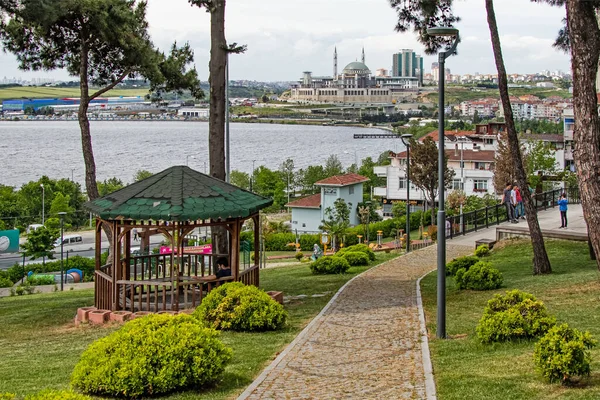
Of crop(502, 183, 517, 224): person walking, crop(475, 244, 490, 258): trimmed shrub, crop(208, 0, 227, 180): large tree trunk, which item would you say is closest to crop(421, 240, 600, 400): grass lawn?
crop(475, 244, 490, 258): trimmed shrub

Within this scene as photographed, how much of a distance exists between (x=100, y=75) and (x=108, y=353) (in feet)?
52.3

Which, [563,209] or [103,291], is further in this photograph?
[563,209]

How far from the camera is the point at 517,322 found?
10.1 meters

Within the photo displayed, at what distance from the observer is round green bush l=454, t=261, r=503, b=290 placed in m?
15.7

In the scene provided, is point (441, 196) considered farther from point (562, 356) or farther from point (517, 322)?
point (562, 356)

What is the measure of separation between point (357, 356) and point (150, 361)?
3112 mm

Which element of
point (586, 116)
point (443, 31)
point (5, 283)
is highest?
point (443, 31)

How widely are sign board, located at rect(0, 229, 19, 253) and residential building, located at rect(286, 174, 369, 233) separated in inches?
790

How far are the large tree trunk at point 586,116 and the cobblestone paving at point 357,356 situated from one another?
3.08m

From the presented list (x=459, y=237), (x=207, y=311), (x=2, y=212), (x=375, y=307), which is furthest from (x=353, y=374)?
(x=2, y=212)

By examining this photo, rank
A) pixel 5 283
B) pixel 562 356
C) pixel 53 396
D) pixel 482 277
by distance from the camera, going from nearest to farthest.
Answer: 1. pixel 53 396
2. pixel 562 356
3. pixel 482 277
4. pixel 5 283

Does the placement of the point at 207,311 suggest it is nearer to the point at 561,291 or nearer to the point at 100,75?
the point at 561,291

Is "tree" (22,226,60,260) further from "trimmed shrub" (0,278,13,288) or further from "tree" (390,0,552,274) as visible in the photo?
"tree" (390,0,552,274)

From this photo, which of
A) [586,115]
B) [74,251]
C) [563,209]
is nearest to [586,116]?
[586,115]
